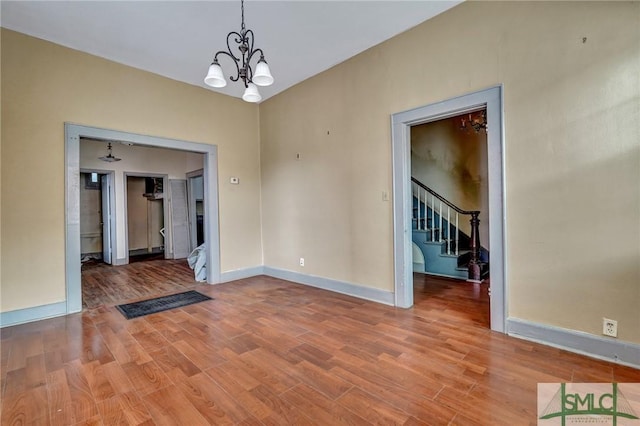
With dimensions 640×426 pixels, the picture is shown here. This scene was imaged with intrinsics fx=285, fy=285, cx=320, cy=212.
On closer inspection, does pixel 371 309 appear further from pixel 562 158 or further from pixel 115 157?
pixel 115 157

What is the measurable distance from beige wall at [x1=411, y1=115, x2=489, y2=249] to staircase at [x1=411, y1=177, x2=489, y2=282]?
2.40ft

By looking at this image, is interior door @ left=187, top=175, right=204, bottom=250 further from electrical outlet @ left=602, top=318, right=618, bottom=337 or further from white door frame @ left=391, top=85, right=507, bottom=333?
electrical outlet @ left=602, top=318, right=618, bottom=337

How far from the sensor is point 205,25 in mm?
3109

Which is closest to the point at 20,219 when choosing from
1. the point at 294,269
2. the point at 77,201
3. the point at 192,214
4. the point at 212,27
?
the point at 77,201

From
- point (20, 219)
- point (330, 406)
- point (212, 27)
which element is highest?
point (212, 27)

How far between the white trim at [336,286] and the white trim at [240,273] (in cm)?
15

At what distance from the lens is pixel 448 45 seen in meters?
2.98

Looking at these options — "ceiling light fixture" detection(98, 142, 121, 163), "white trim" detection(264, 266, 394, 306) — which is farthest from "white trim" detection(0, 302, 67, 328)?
"ceiling light fixture" detection(98, 142, 121, 163)

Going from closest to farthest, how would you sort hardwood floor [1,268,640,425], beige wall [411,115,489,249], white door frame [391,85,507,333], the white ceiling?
1. hardwood floor [1,268,640,425]
2. white door frame [391,85,507,333]
3. the white ceiling
4. beige wall [411,115,489,249]

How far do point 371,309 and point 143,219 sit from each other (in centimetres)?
831

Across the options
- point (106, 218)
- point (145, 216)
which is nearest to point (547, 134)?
point (106, 218)

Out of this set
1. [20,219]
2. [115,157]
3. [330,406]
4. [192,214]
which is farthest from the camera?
[192,214]

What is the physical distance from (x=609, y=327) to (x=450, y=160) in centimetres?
456

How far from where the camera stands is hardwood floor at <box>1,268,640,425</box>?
170 cm
